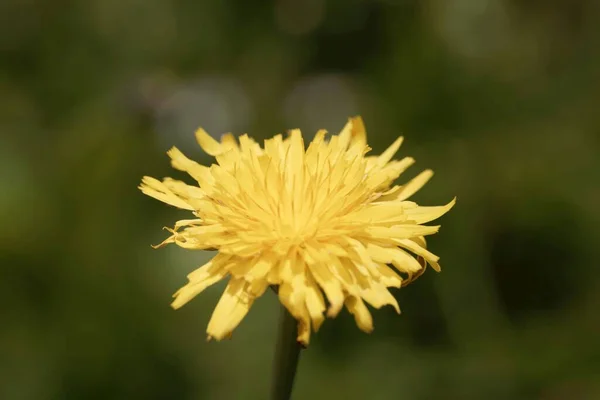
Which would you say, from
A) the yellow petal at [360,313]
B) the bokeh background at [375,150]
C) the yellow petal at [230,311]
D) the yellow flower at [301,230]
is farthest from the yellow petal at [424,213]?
the bokeh background at [375,150]

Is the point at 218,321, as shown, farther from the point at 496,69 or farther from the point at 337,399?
the point at 496,69

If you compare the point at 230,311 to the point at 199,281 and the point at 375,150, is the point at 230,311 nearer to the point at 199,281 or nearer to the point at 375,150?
the point at 199,281

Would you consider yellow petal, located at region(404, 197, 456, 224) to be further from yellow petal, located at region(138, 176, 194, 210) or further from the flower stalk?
yellow petal, located at region(138, 176, 194, 210)

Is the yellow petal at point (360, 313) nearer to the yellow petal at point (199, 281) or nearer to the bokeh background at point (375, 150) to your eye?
the yellow petal at point (199, 281)

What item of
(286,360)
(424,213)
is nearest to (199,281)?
(286,360)

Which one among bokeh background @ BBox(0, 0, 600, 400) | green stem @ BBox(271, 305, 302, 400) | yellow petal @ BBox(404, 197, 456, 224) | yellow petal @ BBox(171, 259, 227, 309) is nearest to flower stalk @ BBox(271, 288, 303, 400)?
green stem @ BBox(271, 305, 302, 400)

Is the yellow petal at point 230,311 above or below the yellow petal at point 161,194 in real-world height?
below
